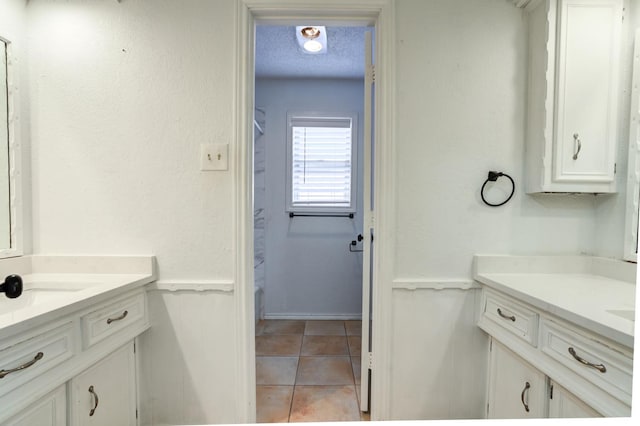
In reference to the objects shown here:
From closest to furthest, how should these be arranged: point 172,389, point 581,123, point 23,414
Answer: point 23,414 → point 581,123 → point 172,389

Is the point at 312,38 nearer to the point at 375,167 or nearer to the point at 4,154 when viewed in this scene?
the point at 375,167

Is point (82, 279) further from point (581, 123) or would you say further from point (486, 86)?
point (581, 123)

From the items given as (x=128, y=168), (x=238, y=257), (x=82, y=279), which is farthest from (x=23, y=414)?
(x=128, y=168)

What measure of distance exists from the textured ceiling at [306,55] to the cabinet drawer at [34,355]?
1.87 metres

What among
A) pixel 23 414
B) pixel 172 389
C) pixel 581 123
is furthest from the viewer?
pixel 172 389

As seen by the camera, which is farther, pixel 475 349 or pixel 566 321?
pixel 475 349

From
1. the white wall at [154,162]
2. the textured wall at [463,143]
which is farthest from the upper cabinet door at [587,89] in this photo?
the white wall at [154,162]

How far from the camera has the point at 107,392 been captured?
3.17ft

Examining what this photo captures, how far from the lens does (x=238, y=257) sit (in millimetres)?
1162

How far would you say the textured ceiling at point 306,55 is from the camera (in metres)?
1.71

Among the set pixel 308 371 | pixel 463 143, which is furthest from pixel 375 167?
pixel 308 371

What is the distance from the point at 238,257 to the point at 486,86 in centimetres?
137

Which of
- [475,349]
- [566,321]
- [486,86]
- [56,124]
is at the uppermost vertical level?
[486,86]

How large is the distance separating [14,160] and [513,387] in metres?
2.26
